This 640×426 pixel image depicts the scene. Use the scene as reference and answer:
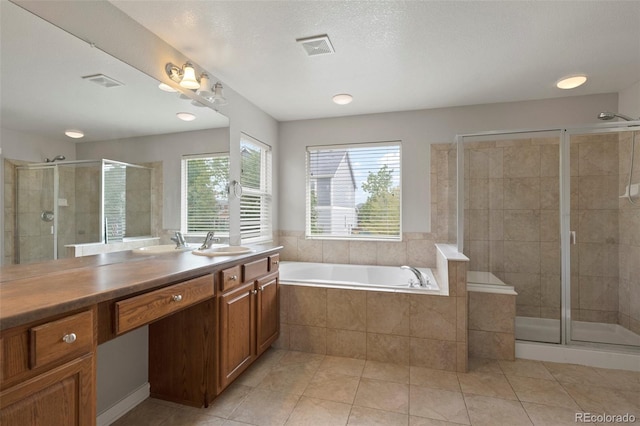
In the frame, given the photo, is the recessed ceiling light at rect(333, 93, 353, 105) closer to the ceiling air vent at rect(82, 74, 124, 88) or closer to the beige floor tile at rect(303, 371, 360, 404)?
the ceiling air vent at rect(82, 74, 124, 88)

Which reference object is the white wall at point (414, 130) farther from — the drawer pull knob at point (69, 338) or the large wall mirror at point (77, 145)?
the drawer pull knob at point (69, 338)

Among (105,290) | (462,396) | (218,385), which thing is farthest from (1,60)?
(462,396)

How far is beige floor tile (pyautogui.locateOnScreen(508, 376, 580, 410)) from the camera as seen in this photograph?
74.0 inches

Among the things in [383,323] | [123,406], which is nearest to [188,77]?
[123,406]

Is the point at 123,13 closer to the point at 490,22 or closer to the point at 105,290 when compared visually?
the point at 105,290

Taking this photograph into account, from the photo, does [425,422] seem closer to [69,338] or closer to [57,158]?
[69,338]

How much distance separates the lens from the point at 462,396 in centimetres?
195

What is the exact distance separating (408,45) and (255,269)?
185cm

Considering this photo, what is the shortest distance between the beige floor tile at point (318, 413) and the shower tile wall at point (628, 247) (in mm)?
2506

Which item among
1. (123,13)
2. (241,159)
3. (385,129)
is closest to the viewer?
(123,13)

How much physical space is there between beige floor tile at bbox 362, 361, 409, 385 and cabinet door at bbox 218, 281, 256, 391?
2.79 ft

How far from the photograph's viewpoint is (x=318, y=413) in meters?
1.78

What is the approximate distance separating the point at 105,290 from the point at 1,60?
1.02m

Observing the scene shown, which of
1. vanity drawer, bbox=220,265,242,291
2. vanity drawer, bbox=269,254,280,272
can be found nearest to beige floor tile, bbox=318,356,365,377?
vanity drawer, bbox=269,254,280,272
